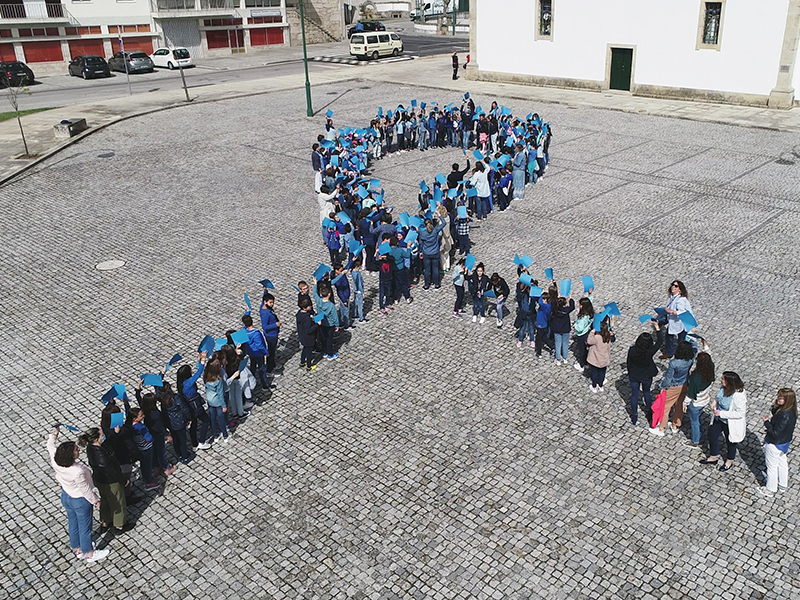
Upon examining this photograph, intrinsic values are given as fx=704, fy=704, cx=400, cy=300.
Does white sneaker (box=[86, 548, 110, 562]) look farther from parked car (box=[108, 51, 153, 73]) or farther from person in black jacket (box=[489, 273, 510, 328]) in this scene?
parked car (box=[108, 51, 153, 73])

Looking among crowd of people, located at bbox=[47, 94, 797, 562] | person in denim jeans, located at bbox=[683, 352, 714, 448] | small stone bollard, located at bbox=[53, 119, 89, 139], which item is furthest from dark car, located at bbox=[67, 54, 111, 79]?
person in denim jeans, located at bbox=[683, 352, 714, 448]

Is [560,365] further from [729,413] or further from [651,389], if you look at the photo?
[729,413]

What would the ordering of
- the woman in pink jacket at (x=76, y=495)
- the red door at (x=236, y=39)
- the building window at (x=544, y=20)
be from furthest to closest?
the red door at (x=236, y=39), the building window at (x=544, y=20), the woman in pink jacket at (x=76, y=495)

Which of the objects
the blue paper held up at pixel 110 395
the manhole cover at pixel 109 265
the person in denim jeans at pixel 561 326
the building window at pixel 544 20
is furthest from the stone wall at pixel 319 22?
the blue paper held up at pixel 110 395

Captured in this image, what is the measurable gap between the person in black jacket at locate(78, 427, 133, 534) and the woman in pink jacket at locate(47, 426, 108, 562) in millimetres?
94

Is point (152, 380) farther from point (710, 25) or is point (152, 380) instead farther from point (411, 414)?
point (710, 25)

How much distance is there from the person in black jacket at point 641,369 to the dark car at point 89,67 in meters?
44.9

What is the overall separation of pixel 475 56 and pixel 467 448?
33.2 m

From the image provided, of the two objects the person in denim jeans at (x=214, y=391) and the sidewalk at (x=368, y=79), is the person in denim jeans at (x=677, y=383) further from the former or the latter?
the sidewalk at (x=368, y=79)

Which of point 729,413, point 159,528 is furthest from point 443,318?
point 159,528

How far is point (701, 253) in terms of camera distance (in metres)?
15.3

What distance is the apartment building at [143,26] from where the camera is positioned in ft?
154

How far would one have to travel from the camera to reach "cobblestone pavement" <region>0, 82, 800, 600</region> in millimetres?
7691

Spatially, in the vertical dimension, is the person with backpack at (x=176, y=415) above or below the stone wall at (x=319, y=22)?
below
